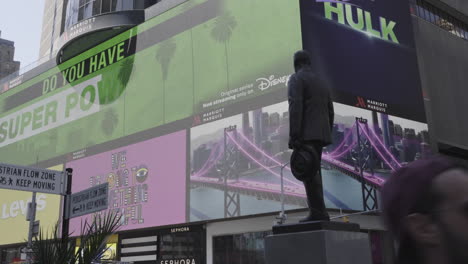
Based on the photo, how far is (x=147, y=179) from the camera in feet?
86.8

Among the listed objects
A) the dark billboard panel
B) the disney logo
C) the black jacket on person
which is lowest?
the black jacket on person

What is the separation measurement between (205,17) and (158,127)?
637cm

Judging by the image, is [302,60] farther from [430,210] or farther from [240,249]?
[240,249]

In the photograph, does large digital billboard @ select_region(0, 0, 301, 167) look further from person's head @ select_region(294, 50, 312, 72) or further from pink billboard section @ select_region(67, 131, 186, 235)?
person's head @ select_region(294, 50, 312, 72)

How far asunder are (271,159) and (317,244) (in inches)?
567

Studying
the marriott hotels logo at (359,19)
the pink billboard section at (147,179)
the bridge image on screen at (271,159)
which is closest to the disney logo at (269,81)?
the bridge image on screen at (271,159)

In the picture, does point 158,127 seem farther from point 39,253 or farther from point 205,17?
point 39,253

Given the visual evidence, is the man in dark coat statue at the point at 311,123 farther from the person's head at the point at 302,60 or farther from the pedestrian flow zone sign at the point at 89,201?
the pedestrian flow zone sign at the point at 89,201

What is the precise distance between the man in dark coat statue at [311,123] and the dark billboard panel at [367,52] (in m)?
14.2

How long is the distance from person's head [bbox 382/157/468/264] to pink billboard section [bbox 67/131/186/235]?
76.2ft

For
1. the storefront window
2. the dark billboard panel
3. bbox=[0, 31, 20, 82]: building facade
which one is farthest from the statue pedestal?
bbox=[0, 31, 20, 82]: building facade

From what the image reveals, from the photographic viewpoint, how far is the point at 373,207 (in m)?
22.0

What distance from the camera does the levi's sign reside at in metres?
6.79

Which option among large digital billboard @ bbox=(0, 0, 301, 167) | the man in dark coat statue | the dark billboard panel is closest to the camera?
the man in dark coat statue
